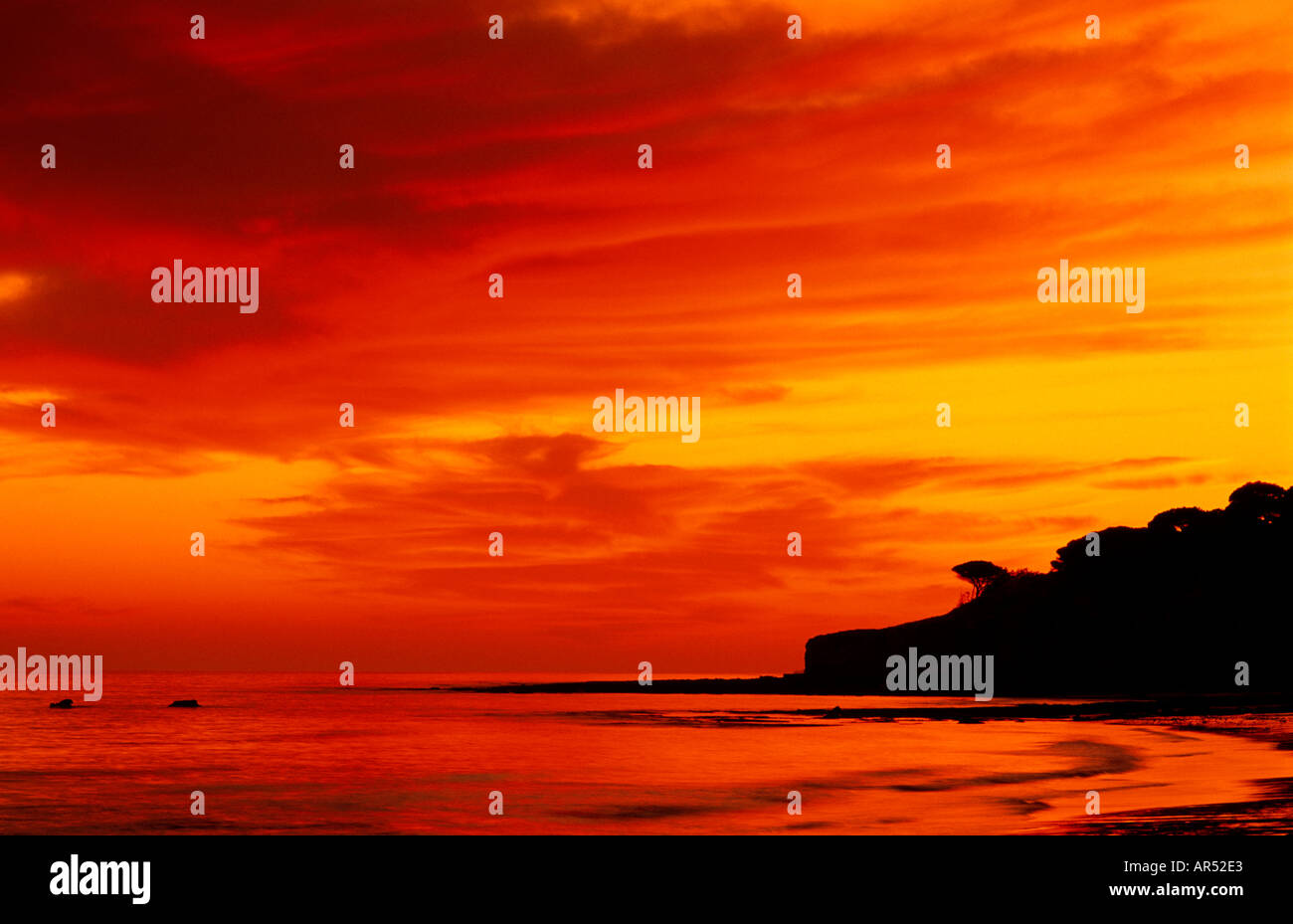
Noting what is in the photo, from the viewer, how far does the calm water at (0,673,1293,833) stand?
35938 millimetres

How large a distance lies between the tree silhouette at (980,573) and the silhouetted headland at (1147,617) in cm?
729

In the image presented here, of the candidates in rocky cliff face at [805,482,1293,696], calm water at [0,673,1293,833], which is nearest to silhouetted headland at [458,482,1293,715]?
rocky cliff face at [805,482,1293,696]

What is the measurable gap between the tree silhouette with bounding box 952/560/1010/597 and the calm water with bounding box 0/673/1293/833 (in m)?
88.2

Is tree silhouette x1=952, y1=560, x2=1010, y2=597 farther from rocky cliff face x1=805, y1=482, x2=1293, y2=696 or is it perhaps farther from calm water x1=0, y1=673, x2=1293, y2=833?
calm water x1=0, y1=673, x2=1293, y2=833

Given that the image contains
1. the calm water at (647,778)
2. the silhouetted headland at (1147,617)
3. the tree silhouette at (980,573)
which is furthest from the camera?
the tree silhouette at (980,573)

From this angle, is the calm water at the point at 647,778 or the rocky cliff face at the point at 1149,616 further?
the rocky cliff face at the point at 1149,616

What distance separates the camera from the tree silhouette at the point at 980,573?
6718 inches

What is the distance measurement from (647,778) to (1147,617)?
101 m

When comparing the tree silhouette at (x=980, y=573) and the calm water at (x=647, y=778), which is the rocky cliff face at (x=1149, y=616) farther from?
the calm water at (x=647, y=778)

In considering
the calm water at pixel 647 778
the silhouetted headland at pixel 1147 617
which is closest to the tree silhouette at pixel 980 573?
the silhouetted headland at pixel 1147 617

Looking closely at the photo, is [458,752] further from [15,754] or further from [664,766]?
[15,754]

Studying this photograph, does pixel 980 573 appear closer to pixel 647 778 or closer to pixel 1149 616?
pixel 1149 616
